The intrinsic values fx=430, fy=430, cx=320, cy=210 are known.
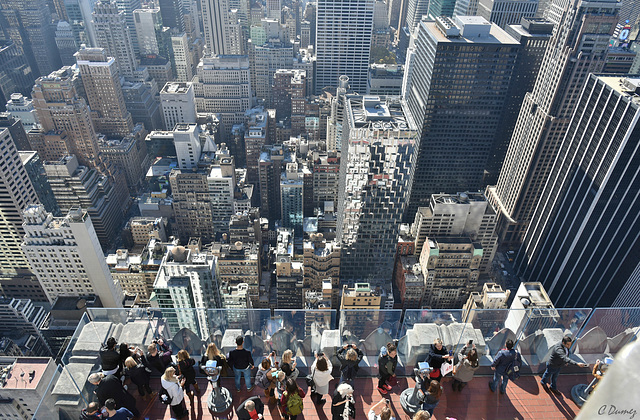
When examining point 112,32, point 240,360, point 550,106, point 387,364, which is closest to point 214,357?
point 240,360

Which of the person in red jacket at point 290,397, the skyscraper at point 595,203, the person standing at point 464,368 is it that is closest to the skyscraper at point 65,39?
the skyscraper at point 595,203

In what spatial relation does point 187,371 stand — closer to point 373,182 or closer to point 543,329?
point 543,329

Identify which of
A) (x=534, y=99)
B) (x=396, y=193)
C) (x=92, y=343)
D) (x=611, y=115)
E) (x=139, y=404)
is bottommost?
(x=396, y=193)

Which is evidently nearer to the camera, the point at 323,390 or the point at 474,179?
the point at 323,390

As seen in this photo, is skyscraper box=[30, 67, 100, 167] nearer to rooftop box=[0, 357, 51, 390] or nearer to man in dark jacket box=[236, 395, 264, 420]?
rooftop box=[0, 357, 51, 390]

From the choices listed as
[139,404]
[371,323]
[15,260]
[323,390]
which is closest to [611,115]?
[371,323]

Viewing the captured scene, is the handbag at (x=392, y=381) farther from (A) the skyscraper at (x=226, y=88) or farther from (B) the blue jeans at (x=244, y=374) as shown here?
(A) the skyscraper at (x=226, y=88)

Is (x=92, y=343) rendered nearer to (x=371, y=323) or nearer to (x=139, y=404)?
(x=139, y=404)

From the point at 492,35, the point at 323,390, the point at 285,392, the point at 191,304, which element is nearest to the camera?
the point at 285,392
